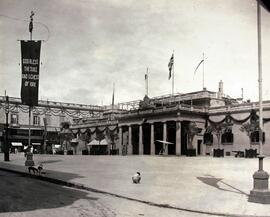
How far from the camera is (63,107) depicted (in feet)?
319

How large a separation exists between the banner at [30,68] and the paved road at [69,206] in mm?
4468

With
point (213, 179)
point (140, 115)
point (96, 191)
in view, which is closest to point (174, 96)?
point (140, 115)

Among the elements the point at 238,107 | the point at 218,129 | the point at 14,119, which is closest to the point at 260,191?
the point at 238,107

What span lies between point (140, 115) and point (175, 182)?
45.8m

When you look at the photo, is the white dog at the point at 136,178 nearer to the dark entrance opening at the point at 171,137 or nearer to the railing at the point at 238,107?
the railing at the point at 238,107

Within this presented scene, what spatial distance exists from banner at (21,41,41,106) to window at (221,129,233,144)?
133ft

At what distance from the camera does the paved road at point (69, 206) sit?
34.9 ft

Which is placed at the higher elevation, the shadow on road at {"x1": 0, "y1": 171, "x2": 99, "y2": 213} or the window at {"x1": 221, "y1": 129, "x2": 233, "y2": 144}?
the window at {"x1": 221, "y1": 129, "x2": 233, "y2": 144}

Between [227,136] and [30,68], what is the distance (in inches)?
1669

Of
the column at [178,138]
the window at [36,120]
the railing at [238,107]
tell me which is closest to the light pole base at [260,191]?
the railing at [238,107]

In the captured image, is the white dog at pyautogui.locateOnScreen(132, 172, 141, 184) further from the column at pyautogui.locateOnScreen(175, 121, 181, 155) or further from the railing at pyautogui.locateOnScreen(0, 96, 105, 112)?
the railing at pyautogui.locateOnScreen(0, 96, 105, 112)

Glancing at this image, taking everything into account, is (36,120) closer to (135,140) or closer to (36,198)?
(135,140)

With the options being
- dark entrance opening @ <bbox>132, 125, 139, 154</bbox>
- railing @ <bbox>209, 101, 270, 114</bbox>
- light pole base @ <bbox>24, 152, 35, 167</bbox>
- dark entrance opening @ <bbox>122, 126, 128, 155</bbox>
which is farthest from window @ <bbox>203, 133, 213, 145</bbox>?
light pole base @ <bbox>24, 152, 35, 167</bbox>

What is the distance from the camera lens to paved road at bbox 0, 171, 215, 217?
34.9 feet
